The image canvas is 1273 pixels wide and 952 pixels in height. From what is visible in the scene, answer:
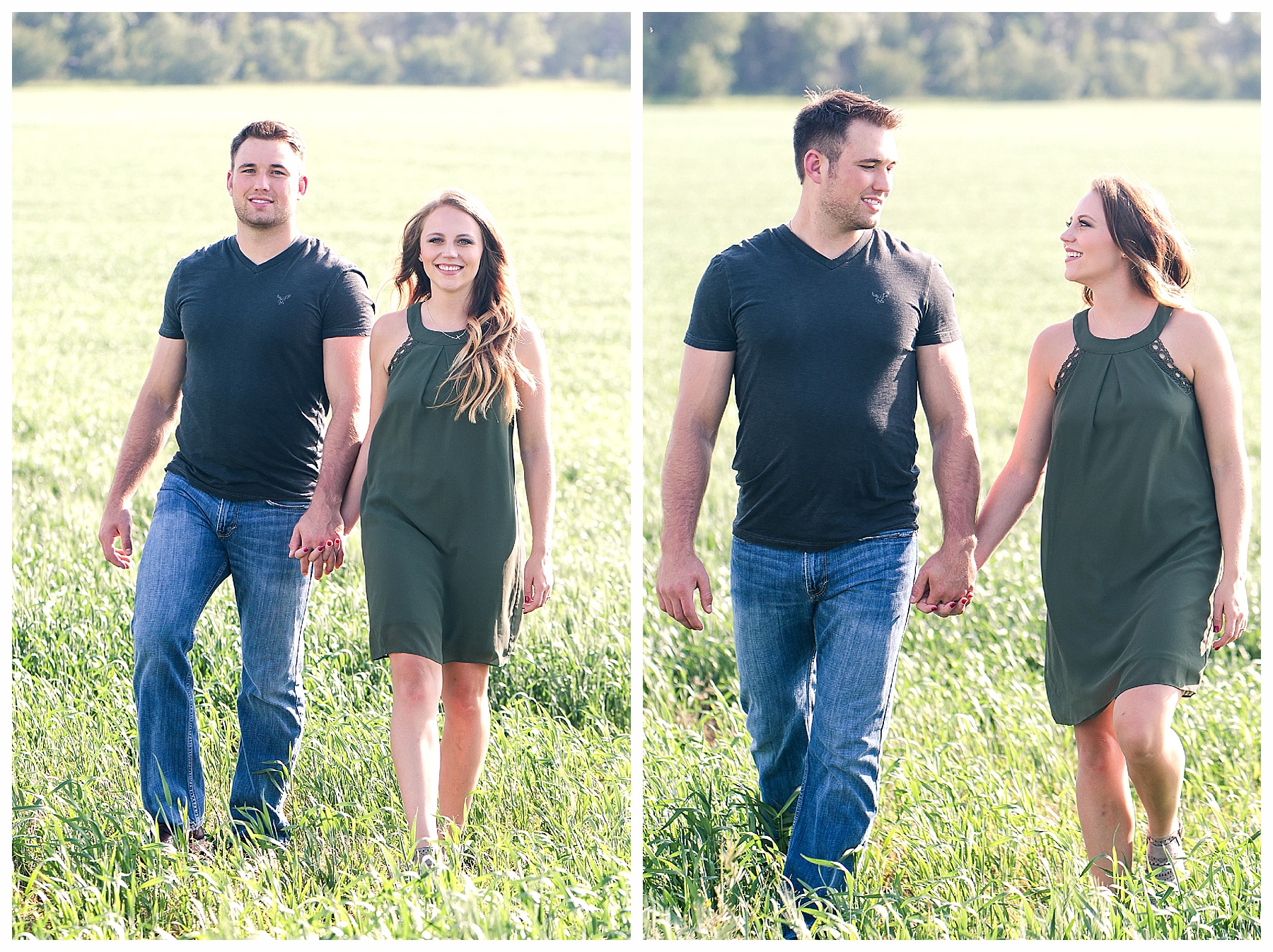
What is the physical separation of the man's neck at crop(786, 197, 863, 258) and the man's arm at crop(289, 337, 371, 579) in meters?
1.34

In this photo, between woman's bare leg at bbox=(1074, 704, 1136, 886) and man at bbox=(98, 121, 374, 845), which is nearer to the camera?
woman's bare leg at bbox=(1074, 704, 1136, 886)

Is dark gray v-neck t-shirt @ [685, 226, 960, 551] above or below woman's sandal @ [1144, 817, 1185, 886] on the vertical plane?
above

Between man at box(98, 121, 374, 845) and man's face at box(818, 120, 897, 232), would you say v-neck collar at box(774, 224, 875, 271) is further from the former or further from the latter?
man at box(98, 121, 374, 845)

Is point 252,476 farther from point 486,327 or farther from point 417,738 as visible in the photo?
point 417,738

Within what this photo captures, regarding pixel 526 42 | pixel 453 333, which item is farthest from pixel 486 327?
pixel 526 42

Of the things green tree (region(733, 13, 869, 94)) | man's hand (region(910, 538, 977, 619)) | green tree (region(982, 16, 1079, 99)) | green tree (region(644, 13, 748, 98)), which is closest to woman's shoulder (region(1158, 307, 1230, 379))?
man's hand (region(910, 538, 977, 619))

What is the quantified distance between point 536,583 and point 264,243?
1344 millimetres

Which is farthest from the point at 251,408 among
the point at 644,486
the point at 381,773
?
the point at 644,486

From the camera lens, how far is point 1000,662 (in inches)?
232

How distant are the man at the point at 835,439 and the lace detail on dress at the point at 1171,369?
A: 1.64 feet

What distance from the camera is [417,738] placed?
12.1 ft

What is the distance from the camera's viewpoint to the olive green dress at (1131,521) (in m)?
3.58

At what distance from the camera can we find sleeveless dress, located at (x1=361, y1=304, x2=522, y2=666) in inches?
147

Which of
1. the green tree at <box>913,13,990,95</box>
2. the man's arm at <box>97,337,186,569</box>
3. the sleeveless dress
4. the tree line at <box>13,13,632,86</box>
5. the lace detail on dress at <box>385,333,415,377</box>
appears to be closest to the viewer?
the sleeveless dress
